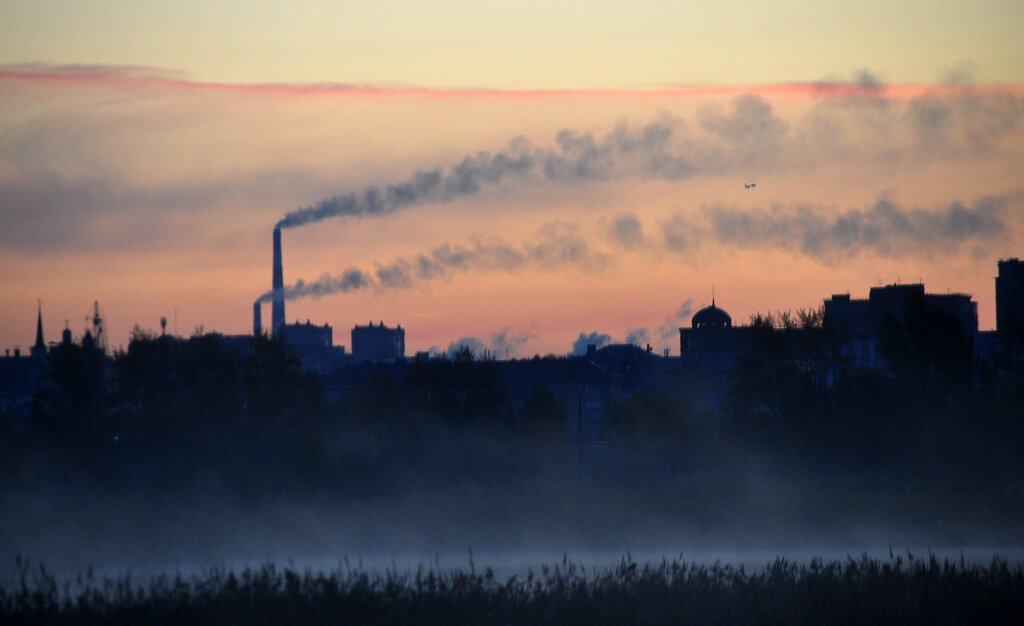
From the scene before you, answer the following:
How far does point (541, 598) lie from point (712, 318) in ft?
471

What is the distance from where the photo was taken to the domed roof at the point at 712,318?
166m

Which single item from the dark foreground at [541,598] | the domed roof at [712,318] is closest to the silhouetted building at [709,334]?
the domed roof at [712,318]

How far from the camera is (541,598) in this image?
25.5 metres

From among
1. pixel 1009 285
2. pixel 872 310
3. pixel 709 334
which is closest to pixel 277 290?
pixel 709 334

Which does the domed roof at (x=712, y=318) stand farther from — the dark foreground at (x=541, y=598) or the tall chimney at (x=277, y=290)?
the dark foreground at (x=541, y=598)

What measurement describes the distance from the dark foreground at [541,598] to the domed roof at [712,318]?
137m

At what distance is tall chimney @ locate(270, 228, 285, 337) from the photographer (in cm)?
13179

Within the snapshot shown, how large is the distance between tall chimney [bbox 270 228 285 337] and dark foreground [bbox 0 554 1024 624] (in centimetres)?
10707

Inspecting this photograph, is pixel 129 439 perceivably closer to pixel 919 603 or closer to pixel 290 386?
pixel 290 386

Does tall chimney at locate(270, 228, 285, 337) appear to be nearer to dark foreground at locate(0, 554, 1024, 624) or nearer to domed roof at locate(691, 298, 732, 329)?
domed roof at locate(691, 298, 732, 329)

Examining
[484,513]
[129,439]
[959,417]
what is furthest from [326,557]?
[959,417]

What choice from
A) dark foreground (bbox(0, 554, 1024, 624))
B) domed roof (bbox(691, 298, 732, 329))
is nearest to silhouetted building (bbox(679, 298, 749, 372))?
domed roof (bbox(691, 298, 732, 329))

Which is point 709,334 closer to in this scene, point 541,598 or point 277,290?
point 277,290

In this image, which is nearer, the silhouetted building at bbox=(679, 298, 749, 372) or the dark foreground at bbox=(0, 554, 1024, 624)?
the dark foreground at bbox=(0, 554, 1024, 624)
